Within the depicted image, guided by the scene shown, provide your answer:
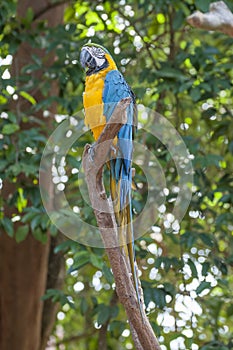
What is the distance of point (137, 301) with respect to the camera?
1.61 metres

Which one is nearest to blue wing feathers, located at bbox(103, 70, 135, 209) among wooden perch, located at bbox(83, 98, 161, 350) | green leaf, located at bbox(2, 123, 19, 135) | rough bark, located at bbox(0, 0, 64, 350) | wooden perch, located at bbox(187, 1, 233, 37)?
wooden perch, located at bbox(83, 98, 161, 350)

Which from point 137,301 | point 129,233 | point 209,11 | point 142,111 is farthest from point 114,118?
point 142,111

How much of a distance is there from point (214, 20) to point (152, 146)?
28.9 inches

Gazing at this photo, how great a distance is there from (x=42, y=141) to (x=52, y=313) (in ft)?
2.86

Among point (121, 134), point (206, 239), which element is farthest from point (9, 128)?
point (206, 239)

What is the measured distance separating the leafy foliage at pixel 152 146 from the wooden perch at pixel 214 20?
0.44 ft

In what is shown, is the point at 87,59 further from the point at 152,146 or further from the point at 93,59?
the point at 152,146

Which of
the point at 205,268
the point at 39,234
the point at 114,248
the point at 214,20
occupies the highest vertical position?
the point at 214,20

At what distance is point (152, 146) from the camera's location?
2809mm

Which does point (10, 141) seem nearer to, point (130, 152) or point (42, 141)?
point (42, 141)

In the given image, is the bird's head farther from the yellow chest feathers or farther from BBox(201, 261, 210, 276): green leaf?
BBox(201, 261, 210, 276): green leaf

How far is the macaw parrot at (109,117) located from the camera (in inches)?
66.5

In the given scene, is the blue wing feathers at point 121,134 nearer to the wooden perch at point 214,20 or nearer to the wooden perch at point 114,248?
the wooden perch at point 114,248

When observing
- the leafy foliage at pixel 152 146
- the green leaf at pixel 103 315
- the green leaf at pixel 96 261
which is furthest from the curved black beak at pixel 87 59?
the green leaf at pixel 103 315
